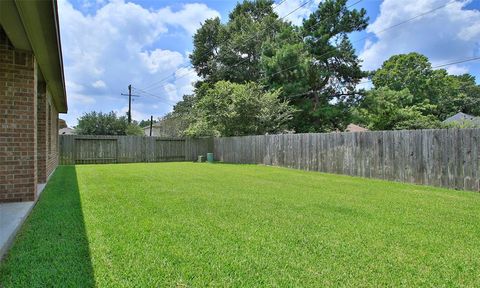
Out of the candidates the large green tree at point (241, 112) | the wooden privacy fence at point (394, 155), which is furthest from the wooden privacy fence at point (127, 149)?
the wooden privacy fence at point (394, 155)

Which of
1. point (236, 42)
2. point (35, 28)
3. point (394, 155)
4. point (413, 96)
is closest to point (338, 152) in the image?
point (394, 155)

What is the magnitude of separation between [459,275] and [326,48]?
19.7 m

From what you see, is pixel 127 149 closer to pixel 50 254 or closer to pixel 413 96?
pixel 50 254

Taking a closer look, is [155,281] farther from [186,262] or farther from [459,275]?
[459,275]

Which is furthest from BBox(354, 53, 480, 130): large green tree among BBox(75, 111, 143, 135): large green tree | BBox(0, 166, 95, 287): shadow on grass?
BBox(0, 166, 95, 287): shadow on grass

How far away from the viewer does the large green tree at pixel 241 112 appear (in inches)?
717

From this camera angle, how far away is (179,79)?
97.1 ft

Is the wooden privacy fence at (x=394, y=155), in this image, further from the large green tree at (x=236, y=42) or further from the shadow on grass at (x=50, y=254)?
the large green tree at (x=236, y=42)

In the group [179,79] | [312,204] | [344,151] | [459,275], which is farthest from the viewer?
[179,79]

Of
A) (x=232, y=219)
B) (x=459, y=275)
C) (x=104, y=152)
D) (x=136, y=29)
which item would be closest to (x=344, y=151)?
(x=232, y=219)

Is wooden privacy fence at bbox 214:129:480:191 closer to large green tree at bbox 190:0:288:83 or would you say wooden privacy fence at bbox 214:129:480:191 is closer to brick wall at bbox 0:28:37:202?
brick wall at bbox 0:28:37:202

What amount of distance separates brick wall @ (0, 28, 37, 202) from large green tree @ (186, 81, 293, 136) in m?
13.5

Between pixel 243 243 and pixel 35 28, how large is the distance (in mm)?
3550

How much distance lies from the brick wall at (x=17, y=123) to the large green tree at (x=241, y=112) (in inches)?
530
